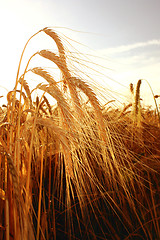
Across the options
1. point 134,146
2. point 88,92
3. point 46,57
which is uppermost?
point 46,57

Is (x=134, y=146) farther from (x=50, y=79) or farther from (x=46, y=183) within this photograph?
(x=50, y=79)

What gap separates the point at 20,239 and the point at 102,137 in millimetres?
519

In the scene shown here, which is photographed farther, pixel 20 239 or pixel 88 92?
pixel 88 92

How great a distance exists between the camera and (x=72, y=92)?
37.7 inches

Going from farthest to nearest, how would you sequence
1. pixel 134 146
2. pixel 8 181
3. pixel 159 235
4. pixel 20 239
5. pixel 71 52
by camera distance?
pixel 134 146 < pixel 159 235 < pixel 71 52 < pixel 8 181 < pixel 20 239

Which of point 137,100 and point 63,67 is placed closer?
point 63,67

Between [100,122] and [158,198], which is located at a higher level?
[100,122]

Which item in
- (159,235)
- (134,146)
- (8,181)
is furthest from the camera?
(134,146)

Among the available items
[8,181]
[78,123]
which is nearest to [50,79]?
[78,123]

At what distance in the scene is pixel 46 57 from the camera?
3.11 ft

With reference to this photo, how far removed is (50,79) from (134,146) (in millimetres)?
1204

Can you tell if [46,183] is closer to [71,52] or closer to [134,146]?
[134,146]

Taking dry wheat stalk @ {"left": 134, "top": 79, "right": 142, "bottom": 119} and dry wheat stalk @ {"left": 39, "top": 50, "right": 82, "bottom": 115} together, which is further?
dry wheat stalk @ {"left": 134, "top": 79, "right": 142, "bottom": 119}

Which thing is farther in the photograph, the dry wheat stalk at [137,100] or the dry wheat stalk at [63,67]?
the dry wheat stalk at [137,100]
